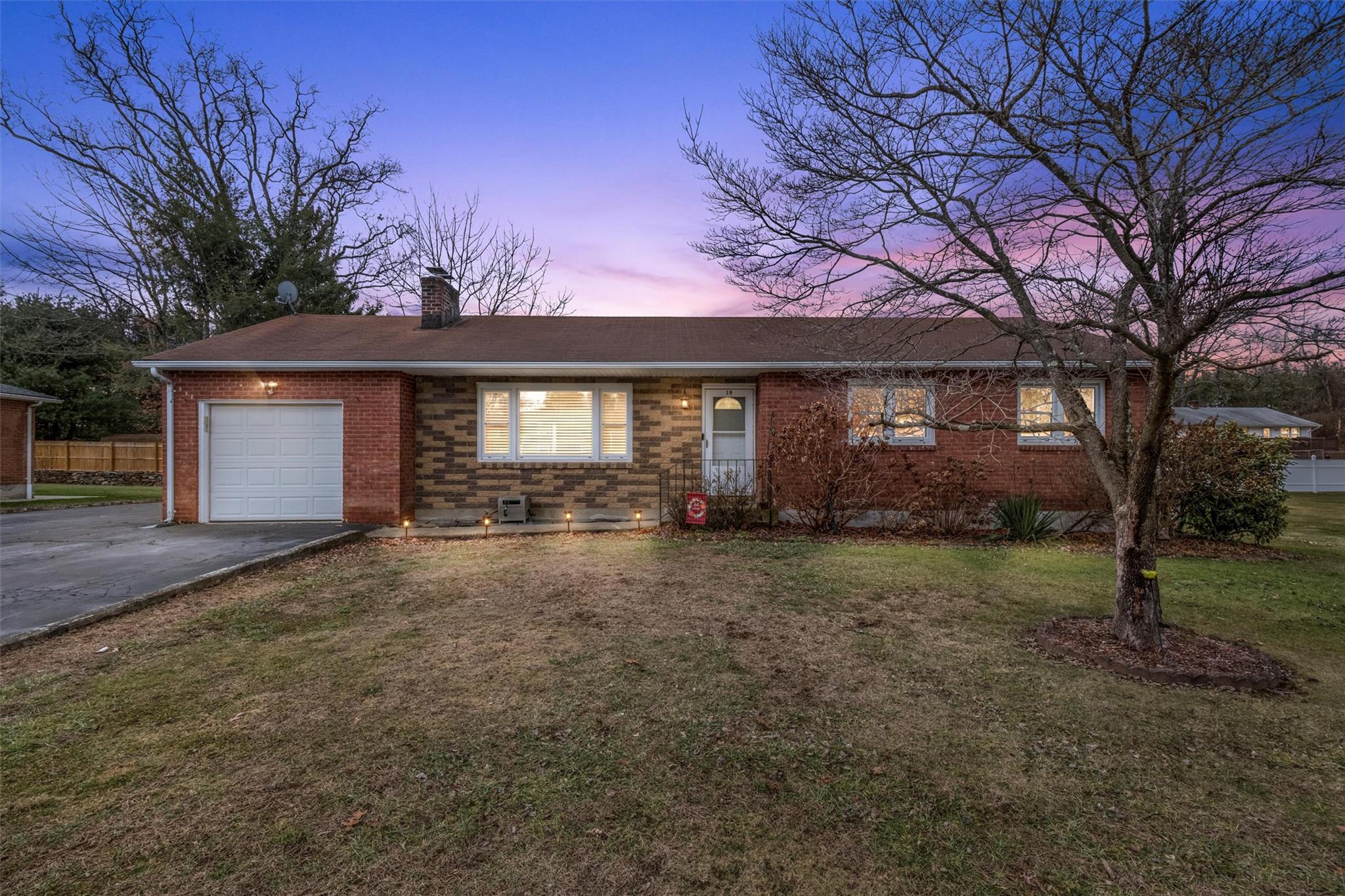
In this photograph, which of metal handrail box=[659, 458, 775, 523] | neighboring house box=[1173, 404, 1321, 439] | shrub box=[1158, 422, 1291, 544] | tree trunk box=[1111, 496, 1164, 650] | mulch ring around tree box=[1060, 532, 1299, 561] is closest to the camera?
tree trunk box=[1111, 496, 1164, 650]

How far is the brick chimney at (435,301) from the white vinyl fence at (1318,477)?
89.3ft

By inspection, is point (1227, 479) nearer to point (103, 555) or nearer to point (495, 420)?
point (495, 420)

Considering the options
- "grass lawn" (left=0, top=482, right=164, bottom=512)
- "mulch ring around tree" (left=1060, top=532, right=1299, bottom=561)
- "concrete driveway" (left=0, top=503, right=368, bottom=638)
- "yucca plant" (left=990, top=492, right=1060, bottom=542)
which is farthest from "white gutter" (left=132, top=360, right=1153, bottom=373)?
"grass lawn" (left=0, top=482, right=164, bottom=512)

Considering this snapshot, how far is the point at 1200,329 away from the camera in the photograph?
3.52 metres

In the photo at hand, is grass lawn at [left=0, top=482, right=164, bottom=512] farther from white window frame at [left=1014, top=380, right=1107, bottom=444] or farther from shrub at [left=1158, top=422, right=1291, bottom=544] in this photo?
shrub at [left=1158, top=422, right=1291, bottom=544]

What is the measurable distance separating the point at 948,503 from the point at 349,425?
33.6 ft

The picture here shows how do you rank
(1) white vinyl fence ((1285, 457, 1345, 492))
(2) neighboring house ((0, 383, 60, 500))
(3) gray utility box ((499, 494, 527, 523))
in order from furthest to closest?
(1) white vinyl fence ((1285, 457, 1345, 492))
(2) neighboring house ((0, 383, 60, 500))
(3) gray utility box ((499, 494, 527, 523))

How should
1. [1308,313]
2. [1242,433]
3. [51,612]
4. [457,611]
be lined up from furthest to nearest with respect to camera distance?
[1242,433], [457,611], [51,612], [1308,313]

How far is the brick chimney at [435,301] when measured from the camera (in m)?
12.4

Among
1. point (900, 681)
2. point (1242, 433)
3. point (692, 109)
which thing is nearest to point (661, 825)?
point (900, 681)

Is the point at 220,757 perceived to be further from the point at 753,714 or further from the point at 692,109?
the point at 692,109

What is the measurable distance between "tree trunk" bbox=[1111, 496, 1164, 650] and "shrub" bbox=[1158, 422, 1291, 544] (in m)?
5.47

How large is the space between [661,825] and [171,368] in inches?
461

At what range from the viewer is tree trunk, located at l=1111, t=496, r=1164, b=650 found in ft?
14.1
